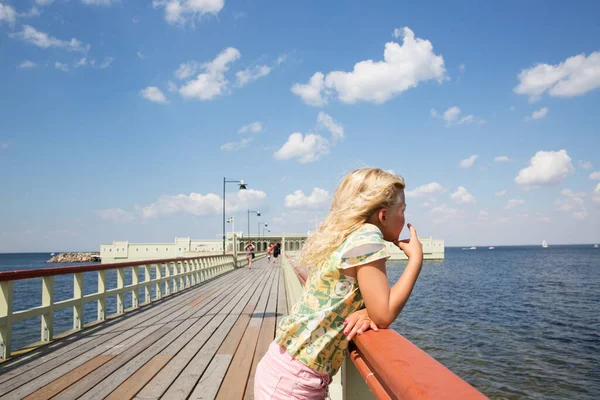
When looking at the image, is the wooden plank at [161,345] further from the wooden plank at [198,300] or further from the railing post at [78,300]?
the railing post at [78,300]

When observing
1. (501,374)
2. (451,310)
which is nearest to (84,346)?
(501,374)

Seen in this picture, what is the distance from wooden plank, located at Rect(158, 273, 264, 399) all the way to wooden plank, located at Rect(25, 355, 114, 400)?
99cm

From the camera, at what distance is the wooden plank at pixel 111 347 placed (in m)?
4.03

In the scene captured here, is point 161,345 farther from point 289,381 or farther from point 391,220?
point 391,220

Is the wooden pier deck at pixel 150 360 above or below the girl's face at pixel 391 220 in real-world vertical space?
below

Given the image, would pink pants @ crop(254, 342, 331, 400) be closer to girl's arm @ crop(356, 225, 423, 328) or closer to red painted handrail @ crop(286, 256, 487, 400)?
red painted handrail @ crop(286, 256, 487, 400)

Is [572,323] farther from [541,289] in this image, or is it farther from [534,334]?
[541,289]

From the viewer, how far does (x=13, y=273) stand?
5.00 meters

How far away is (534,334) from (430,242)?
275 feet

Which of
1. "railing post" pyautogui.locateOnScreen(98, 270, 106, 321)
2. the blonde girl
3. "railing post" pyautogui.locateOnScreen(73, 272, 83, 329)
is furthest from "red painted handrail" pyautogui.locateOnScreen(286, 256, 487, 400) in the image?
"railing post" pyautogui.locateOnScreen(98, 270, 106, 321)

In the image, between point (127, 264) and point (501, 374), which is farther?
point (501, 374)

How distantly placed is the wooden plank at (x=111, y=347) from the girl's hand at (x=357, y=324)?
3.60m

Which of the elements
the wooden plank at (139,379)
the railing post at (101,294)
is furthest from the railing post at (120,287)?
the wooden plank at (139,379)

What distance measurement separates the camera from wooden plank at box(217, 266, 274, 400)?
3.74 meters
